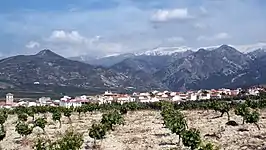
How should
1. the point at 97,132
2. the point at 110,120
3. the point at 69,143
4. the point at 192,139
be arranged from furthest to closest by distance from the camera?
the point at 110,120 < the point at 97,132 < the point at 192,139 < the point at 69,143

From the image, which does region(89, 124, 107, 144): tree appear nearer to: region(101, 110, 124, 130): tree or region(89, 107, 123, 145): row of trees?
region(89, 107, 123, 145): row of trees

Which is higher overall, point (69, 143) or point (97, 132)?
point (69, 143)

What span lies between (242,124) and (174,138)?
13.6m

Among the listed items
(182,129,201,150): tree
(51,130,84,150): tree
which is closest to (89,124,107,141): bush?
(182,129,201,150): tree

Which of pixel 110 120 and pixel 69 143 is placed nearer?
pixel 69 143

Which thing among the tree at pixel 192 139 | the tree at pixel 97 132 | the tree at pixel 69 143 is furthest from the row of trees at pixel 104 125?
the tree at pixel 69 143

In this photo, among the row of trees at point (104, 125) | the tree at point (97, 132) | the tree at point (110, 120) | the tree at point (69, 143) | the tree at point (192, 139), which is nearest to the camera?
the tree at point (69, 143)

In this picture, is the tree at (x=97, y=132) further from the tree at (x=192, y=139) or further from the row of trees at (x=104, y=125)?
the tree at (x=192, y=139)

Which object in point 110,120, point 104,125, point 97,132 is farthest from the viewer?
point 110,120

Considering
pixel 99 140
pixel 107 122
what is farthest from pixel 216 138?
pixel 107 122

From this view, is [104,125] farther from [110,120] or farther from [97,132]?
[110,120]

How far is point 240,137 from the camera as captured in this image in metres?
48.0

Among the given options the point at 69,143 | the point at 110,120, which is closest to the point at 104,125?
the point at 110,120

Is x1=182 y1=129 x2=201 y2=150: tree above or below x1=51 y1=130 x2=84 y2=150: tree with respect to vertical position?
below
